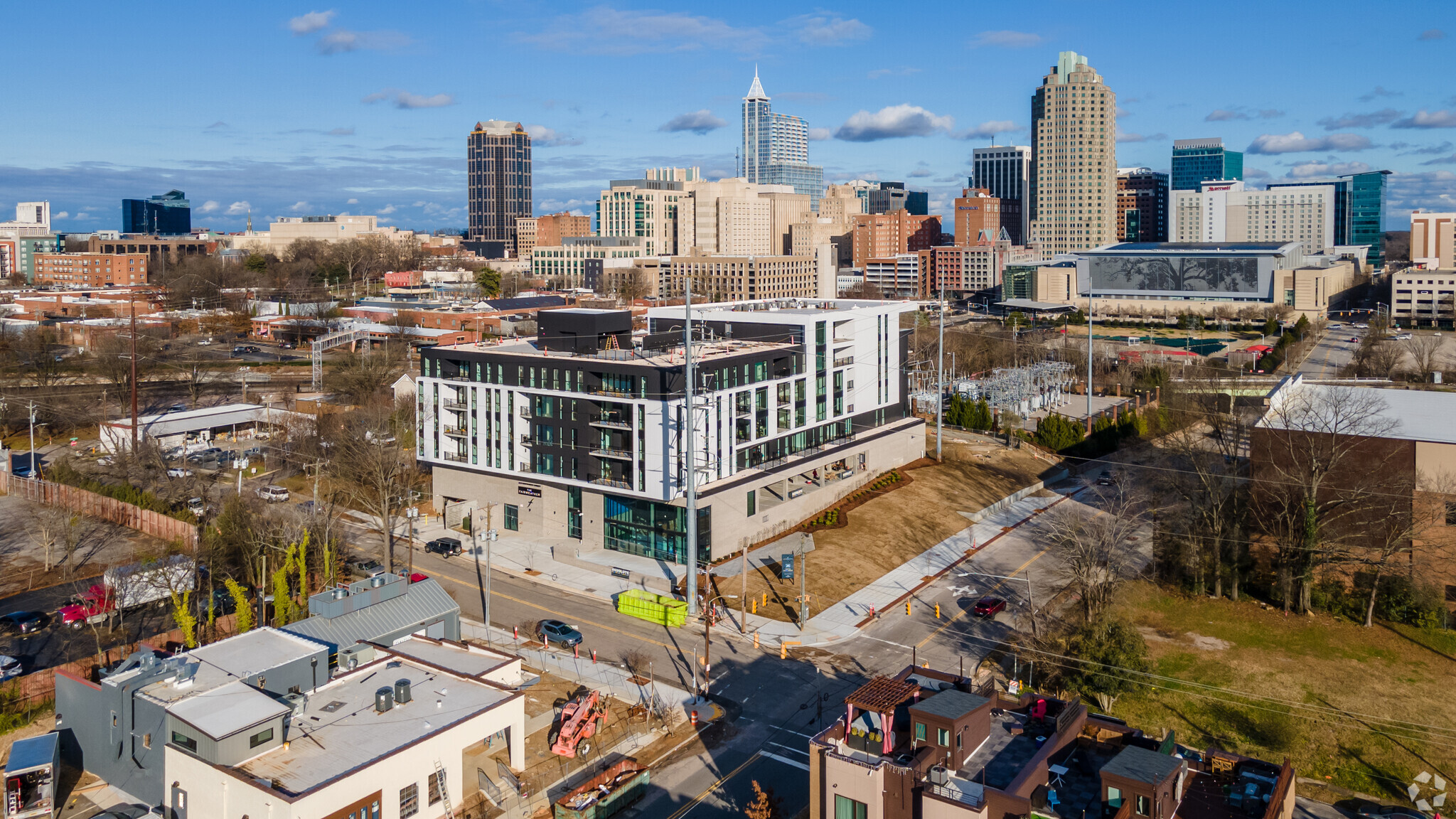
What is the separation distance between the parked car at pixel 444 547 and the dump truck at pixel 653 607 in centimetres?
1053

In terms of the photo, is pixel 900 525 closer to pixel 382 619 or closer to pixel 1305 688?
pixel 1305 688

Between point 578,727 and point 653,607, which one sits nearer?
point 578,727

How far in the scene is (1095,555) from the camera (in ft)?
122

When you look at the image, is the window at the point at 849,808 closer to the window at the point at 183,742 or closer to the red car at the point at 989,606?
the window at the point at 183,742

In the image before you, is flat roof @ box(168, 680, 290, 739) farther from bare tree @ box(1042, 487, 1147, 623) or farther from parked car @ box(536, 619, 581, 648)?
bare tree @ box(1042, 487, 1147, 623)

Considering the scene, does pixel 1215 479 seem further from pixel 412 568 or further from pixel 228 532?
pixel 228 532

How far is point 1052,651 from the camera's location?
33.4m

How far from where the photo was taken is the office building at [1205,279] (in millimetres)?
156375

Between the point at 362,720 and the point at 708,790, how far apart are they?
29.1 feet

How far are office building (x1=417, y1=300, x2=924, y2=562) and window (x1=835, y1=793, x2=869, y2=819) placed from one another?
2360 centimetres

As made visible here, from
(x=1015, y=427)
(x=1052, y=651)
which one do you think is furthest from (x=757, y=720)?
(x=1015, y=427)

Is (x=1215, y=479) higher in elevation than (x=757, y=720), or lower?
higher

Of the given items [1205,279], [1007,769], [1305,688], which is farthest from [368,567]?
[1205,279]

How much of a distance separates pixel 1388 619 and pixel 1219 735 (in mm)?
12806
